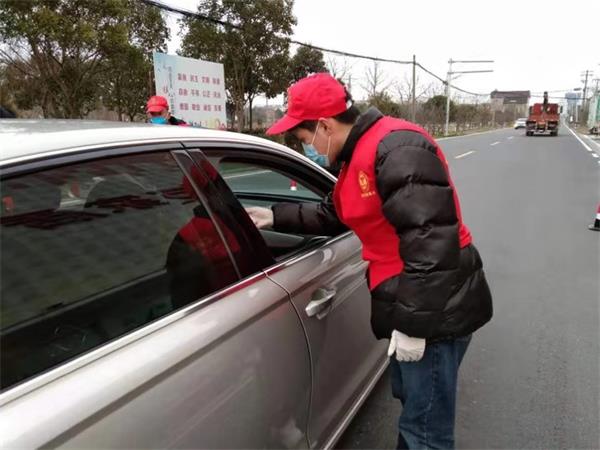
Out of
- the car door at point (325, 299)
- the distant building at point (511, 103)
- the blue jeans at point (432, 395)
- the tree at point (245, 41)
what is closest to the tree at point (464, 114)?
the distant building at point (511, 103)

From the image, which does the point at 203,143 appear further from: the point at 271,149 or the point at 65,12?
the point at 65,12

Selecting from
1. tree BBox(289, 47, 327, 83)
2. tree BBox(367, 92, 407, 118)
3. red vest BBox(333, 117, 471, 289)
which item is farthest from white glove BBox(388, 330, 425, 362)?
tree BBox(367, 92, 407, 118)

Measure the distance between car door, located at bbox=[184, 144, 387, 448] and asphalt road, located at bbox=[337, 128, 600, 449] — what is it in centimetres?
44

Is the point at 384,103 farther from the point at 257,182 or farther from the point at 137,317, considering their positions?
the point at 137,317

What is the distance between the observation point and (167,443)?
1.08m

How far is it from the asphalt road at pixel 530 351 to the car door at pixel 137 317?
3.88 feet

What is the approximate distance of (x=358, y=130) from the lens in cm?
158

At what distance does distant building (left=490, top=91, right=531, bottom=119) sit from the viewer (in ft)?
306

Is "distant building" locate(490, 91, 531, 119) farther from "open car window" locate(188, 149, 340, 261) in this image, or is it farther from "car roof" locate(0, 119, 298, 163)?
"car roof" locate(0, 119, 298, 163)

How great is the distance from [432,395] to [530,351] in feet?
5.86

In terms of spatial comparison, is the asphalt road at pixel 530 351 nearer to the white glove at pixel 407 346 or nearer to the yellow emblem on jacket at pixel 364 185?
the white glove at pixel 407 346

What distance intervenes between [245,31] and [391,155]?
61.9 ft

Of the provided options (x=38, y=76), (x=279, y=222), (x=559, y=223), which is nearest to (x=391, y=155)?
(x=279, y=222)

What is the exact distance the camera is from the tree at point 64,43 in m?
9.71
